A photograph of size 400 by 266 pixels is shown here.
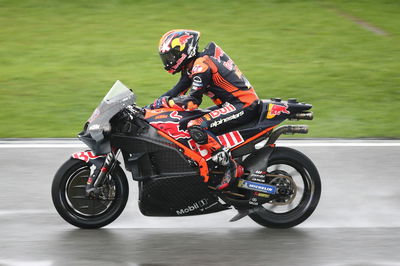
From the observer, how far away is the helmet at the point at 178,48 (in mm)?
6773

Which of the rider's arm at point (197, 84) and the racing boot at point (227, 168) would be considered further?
the racing boot at point (227, 168)

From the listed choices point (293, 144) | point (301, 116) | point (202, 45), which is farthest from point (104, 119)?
point (202, 45)

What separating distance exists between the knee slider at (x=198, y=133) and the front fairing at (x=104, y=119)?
565 mm

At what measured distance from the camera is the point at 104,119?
6770mm

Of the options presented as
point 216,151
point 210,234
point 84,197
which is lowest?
point 210,234

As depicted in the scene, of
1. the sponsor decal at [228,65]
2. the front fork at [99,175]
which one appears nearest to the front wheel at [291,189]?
the sponsor decal at [228,65]

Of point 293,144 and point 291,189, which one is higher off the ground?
point 291,189

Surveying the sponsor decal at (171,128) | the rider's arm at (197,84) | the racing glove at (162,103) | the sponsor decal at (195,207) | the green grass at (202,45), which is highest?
the rider's arm at (197,84)

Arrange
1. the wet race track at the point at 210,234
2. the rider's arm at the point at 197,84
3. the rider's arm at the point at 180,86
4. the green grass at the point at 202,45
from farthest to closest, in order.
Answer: the green grass at the point at 202,45 → the rider's arm at the point at 180,86 → the rider's arm at the point at 197,84 → the wet race track at the point at 210,234

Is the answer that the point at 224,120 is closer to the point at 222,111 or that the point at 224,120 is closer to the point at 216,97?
the point at 222,111

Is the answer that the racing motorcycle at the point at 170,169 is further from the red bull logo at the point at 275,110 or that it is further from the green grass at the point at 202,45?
the green grass at the point at 202,45

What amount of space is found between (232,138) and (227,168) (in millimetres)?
262

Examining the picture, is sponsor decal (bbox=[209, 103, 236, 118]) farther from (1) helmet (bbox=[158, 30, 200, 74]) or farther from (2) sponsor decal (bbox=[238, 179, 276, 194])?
(2) sponsor decal (bbox=[238, 179, 276, 194])

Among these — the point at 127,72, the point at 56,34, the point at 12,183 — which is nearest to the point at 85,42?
the point at 56,34
